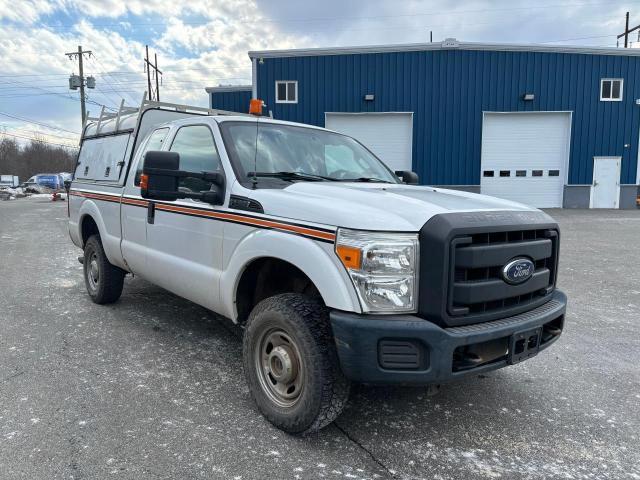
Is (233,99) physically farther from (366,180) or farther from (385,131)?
(366,180)

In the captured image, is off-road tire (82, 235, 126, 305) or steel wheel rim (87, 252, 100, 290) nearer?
off-road tire (82, 235, 126, 305)

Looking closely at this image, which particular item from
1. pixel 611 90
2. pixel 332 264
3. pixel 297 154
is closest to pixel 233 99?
pixel 611 90

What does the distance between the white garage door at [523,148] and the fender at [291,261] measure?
19.6m

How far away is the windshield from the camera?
357 cm

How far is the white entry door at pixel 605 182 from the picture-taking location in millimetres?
21547

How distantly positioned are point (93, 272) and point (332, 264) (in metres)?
4.29

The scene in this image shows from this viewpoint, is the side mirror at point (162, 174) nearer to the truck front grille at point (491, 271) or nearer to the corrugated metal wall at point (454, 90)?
the truck front grille at point (491, 271)

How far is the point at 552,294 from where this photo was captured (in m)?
3.22

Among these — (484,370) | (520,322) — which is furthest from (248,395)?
(520,322)

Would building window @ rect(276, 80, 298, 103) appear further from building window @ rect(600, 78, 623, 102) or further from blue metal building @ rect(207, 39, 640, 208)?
building window @ rect(600, 78, 623, 102)

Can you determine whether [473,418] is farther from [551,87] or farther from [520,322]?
[551,87]

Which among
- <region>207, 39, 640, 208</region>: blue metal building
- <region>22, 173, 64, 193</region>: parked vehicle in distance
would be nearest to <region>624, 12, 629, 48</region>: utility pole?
<region>207, 39, 640, 208</region>: blue metal building

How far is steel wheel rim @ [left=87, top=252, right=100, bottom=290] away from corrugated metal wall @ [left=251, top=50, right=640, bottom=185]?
648 inches

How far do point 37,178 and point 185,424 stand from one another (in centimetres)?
5278
